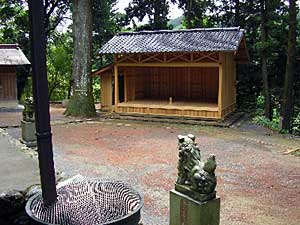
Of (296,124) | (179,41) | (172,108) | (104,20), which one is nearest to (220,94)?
(172,108)

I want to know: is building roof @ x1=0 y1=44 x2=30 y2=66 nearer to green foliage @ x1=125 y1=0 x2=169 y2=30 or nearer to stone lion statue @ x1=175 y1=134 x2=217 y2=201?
green foliage @ x1=125 y1=0 x2=169 y2=30

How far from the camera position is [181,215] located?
4.07 metres

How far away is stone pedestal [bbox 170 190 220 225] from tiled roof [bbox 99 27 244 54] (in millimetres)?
8756

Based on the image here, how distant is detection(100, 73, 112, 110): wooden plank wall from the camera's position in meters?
15.5

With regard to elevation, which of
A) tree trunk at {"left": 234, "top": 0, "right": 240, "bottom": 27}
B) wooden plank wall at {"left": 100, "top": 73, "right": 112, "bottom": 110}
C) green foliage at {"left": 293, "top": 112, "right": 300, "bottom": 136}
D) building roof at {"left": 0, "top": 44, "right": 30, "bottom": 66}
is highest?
tree trunk at {"left": 234, "top": 0, "right": 240, "bottom": 27}

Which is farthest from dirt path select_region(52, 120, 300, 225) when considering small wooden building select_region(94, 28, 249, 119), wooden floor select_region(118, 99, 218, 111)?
small wooden building select_region(94, 28, 249, 119)

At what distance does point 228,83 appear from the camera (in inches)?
574

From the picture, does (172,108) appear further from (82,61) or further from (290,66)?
(290,66)

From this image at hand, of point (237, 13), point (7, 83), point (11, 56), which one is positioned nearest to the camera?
point (11, 56)

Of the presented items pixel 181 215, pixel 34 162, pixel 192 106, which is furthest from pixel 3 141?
pixel 192 106

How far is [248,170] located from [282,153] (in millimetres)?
2058

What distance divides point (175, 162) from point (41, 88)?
5.79m

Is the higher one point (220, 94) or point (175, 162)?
point (220, 94)

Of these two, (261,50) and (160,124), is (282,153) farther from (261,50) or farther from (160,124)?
(261,50)
